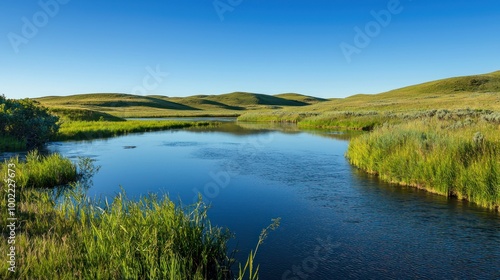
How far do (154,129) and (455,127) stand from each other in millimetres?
42185

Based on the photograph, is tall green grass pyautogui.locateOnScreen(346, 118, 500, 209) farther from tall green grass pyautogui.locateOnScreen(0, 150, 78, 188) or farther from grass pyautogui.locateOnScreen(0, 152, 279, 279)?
tall green grass pyautogui.locateOnScreen(0, 150, 78, 188)

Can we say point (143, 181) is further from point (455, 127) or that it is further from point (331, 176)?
point (455, 127)

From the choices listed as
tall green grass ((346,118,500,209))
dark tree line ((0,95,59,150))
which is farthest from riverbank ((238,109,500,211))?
dark tree line ((0,95,59,150))

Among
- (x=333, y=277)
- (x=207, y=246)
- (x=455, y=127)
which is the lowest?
(x=333, y=277)

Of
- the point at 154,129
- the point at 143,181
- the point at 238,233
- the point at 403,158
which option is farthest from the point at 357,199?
the point at 154,129

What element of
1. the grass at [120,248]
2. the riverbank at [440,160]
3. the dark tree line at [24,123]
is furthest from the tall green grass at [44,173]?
the riverbank at [440,160]

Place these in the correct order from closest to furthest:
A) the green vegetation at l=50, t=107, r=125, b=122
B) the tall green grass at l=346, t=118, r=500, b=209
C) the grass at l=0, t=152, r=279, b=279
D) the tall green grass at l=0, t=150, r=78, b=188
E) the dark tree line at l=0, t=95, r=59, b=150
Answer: the grass at l=0, t=152, r=279, b=279 < the tall green grass at l=346, t=118, r=500, b=209 < the tall green grass at l=0, t=150, r=78, b=188 < the dark tree line at l=0, t=95, r=59, b=150 < the green vegetation at l=50, t=107, r=125, b=122

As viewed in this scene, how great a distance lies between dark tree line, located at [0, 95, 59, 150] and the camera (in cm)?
2766

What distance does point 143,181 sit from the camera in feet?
58.6

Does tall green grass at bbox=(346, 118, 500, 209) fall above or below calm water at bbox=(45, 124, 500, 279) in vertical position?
above

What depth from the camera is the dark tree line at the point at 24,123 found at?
27.7 m

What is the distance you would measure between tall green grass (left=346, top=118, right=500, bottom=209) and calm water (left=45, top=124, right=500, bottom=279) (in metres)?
0.73

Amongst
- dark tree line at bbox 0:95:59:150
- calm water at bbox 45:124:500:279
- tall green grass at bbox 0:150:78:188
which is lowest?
calm water at bbox 45:124:500:279

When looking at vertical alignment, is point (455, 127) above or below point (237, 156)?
above
